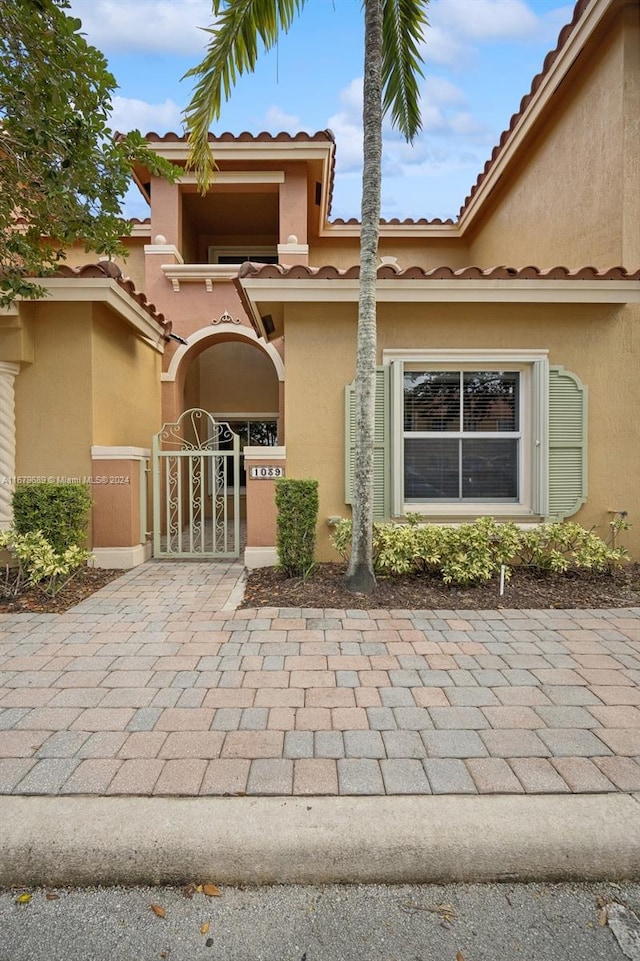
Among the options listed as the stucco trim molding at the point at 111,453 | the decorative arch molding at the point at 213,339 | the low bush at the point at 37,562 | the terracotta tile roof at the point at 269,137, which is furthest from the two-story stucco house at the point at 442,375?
the terracotta tile roof at the point at 269,137

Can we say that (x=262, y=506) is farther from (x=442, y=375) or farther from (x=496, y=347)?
(x=496, y=347)

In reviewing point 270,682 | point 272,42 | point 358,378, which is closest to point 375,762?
point 270,682

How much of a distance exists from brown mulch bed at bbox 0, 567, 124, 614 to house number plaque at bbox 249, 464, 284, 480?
218 centimetres

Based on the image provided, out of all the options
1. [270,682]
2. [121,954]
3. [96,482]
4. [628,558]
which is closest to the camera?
[121,954]

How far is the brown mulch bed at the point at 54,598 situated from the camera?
4797mm

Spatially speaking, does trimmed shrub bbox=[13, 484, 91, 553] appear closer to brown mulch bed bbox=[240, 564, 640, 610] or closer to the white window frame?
brown mulch bed bbox=[240, 564, 640, 610]

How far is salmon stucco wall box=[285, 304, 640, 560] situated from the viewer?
6.13 meters

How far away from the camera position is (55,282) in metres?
5.97

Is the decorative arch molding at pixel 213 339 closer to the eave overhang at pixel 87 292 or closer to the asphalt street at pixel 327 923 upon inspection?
the eave overhang at pixel 87 292

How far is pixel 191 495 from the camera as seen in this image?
680cm

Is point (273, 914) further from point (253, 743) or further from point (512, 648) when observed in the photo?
point (512, 648)

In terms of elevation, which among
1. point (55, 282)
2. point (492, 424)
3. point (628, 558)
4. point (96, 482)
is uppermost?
point (55, 282)

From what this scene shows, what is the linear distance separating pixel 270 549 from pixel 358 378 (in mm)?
2537

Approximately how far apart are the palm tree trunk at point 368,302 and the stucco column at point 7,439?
14.7 ft
